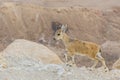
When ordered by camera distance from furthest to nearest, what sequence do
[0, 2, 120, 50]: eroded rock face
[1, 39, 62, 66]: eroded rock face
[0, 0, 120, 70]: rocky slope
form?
[0, 2, 120, 50]: eroded rock face < [0, 0, 120, 70]: rocky slope < [1, 39, 62, 66]: eroded rock face

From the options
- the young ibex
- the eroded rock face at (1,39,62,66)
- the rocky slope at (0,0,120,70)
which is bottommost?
the rocky slope at (0,0,120,70)

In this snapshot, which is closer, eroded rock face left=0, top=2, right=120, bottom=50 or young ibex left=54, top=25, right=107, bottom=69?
young ibex left=54, top=25, right=107, bottom=69

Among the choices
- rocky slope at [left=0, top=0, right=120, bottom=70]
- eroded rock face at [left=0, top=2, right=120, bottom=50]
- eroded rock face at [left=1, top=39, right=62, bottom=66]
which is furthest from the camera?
eroded rock face at [left=0, top=2, right=120, bottom=50]

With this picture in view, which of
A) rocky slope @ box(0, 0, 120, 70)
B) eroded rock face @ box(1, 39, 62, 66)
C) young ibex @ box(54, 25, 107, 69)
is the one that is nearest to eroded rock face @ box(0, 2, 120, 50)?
rocky slope @ box(0, 0, 120, 70)

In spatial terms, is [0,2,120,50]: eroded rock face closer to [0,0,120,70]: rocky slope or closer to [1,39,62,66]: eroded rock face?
[0,0,120,70]: rocky slope

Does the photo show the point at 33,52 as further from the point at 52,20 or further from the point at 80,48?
the point at 52,20

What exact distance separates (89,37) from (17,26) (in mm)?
7339

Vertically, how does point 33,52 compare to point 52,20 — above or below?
above

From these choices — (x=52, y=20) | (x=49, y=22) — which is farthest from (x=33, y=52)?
(x=49, y=22)

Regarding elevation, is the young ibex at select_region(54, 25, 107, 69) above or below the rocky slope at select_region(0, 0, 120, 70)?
above

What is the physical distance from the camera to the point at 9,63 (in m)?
11.6

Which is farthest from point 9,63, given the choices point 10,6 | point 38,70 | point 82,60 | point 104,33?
point 104,33

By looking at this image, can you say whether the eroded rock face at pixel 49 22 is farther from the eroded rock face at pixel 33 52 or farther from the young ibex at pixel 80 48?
the young ibex at pixel 80 48

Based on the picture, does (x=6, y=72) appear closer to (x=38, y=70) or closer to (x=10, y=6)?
(x=38, y=70)
